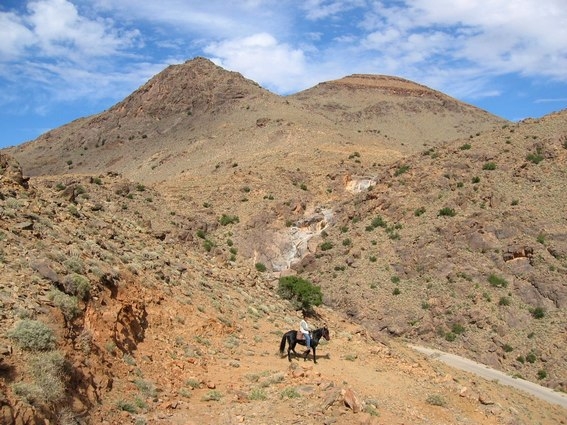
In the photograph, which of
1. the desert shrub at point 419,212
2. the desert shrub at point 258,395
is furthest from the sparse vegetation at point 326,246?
the desert shrub at point 258,395

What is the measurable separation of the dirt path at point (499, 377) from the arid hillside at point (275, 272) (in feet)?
3.48

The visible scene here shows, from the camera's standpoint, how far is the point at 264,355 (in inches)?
623

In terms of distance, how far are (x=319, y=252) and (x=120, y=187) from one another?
15.8 metres

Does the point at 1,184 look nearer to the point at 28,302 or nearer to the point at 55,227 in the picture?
the point at 55,227

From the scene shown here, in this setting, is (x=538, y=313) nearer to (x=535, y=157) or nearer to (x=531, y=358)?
(x=531, y=358)

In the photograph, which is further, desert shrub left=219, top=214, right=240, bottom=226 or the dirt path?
desert shrub left=219, top=214, right=240, bottom=226

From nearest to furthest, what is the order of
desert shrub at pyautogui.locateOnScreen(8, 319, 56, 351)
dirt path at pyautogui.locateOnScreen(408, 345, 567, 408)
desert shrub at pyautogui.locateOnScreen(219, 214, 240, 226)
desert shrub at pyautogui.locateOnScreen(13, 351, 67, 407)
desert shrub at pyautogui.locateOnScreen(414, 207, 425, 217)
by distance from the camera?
desert shrub at pyautogui.locateOnScreen(13, 351, 67, 407) → desert shrub at pyautogui.locateOnScreen(8, 319, 56, 351) → dirt path at pyautogui.locateOnScreen(408, 345, 567, 408) → desert shrub at pyautogui.locateOnScreen(414, 207, 425, 217) → desert shrub at pyautogui.locateOnScreen(219, 214, 240, 226)

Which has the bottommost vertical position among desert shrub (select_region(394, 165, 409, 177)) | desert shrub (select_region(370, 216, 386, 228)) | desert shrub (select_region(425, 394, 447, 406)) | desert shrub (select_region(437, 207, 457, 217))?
desert shrub (select_region(425, 394, 447, 406))

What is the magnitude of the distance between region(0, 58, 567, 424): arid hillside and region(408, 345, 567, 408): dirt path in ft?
3.48

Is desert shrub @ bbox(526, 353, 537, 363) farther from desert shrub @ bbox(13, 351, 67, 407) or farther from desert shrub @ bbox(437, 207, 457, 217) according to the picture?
desert shrub @ bbox(13, 351, 67, 407)

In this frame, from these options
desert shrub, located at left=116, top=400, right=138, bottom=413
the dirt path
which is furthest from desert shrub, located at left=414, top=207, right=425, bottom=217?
desert shrub, located at left=116, top=400, right=138, bottom=413

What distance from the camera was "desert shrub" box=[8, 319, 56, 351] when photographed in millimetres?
9602

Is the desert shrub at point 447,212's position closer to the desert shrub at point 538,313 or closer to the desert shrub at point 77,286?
Result: the desert shrub at point 538,313

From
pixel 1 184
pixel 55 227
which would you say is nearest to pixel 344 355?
pixel 55 227
